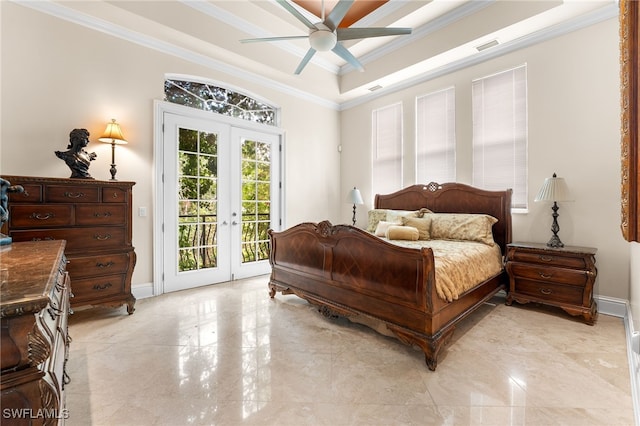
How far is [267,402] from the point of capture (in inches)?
67.6

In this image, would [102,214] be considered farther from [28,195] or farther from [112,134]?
[112,134]

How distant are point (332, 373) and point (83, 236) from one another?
268cm

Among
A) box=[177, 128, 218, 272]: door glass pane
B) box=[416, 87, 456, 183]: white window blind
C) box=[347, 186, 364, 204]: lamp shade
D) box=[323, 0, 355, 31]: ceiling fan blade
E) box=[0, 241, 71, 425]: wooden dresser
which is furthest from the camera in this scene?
box=[347, 186, 364, 204]: lamp shade

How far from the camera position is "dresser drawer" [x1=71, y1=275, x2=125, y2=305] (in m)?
2.74

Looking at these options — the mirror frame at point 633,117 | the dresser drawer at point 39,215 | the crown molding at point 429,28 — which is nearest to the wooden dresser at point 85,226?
the dresser drawer at point 39,215

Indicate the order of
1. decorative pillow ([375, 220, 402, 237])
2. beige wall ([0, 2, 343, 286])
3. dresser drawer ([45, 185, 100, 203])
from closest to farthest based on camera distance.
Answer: dresser drawer ([45, 185, 100, 203]) < beige wall ([0, 2, 343, 286]) < decorative pillow ([375, 220, 402, 237])

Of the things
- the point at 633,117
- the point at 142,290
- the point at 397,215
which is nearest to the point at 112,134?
the point at 142,290

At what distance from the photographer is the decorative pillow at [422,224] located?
3756mm

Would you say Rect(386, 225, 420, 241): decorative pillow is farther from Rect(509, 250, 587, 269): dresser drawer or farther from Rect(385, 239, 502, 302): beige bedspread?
Rect(509, 250, 587, 269): dresser drawer

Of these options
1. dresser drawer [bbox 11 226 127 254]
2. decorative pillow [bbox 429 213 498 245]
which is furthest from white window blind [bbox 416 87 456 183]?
dresser drawer [bbox 11 226 127 254]

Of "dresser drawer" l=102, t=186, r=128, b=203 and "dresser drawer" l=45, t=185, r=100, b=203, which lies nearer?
"dresser drawer" l=45, t=185, r=100, b=203

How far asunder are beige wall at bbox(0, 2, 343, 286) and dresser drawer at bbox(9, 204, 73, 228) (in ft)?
2.13

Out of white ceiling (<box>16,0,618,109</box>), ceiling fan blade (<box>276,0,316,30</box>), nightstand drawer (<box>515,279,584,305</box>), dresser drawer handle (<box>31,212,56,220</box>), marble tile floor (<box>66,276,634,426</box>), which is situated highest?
white ceiling (<box>16,0,618,109</box>)

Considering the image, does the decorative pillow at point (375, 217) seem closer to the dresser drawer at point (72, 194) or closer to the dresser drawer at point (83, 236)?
the dresser drawer at point (83, 236)
